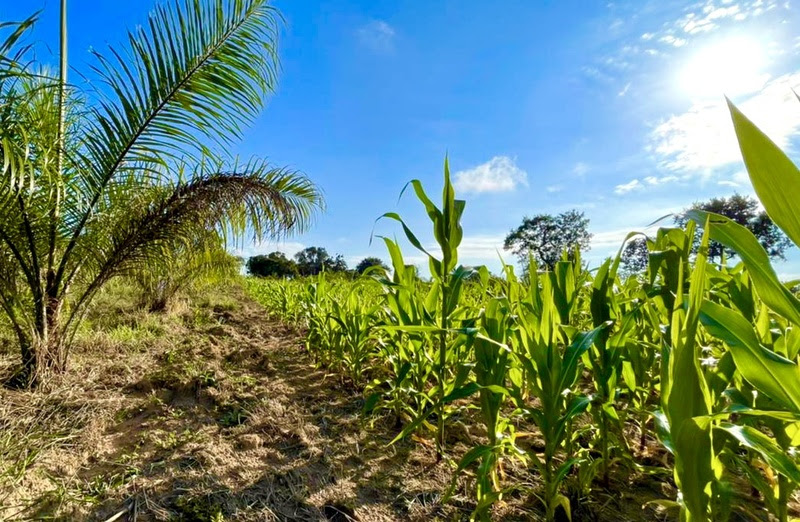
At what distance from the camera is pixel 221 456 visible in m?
1.58

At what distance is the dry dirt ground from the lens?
1.25 m

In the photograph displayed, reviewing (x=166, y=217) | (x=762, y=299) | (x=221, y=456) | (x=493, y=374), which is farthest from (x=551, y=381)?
(x=166, y=217)

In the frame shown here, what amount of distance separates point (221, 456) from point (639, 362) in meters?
1.80

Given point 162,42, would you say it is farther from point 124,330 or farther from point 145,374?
point 124,330

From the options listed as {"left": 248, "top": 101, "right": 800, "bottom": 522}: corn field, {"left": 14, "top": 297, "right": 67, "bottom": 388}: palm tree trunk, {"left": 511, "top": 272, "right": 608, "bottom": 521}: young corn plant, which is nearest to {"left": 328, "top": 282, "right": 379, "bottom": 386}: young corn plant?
{"left": 248, "top": 101, "right": 800, "bottom": 522}: corn field

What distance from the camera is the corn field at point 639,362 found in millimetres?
636

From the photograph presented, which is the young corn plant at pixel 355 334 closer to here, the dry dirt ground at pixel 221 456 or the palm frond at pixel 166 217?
the dry dirt ground at pixel 221 456

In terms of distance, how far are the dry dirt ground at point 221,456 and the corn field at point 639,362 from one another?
12cm

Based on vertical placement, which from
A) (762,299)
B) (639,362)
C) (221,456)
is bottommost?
(221,456)

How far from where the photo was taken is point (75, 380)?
2.39m

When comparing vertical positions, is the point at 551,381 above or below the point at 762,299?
below

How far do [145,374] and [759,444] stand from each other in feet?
10.3

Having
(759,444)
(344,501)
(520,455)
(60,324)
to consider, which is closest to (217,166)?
(60,324)

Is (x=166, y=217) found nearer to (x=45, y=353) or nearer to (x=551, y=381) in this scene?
(x=45, y=353)
